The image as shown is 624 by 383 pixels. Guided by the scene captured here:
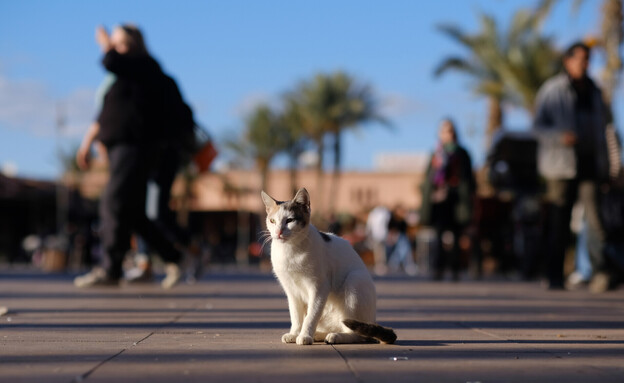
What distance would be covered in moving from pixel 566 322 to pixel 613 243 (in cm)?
560

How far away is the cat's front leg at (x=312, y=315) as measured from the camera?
4.52 meters

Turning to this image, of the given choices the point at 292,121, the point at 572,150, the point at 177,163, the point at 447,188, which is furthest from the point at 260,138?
the point at 572,150

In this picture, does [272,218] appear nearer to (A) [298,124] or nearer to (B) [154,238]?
(B) [154,238]

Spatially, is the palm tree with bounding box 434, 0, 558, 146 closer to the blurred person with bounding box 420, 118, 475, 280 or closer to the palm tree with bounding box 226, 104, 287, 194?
the blurred person with bounding box 420, 118, 475, 280

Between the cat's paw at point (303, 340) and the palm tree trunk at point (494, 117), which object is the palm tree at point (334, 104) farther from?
the cat's paw at point (303, 340)

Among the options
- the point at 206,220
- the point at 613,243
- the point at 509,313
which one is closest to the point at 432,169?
the point at 613,243

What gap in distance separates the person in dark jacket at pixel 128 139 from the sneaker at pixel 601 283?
15.7 ft

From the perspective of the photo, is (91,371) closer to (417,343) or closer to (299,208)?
(299,208)

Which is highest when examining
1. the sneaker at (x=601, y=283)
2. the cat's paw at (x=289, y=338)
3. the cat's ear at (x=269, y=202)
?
the cat's ear at (x=269, y=202)

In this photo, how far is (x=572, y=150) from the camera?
32.4 feet

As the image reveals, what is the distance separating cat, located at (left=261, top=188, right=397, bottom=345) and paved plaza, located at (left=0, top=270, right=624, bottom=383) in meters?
0.13

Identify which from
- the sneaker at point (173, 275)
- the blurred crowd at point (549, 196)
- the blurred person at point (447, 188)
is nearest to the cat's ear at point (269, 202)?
the sneaker at point (173, 275)

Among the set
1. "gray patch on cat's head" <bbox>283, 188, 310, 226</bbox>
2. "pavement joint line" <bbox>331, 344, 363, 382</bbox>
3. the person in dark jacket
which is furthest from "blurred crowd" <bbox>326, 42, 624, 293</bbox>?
"pavement joint line" <bbox>331, 344, 363, 382</bbox>

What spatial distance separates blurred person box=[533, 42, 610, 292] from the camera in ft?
32.7
